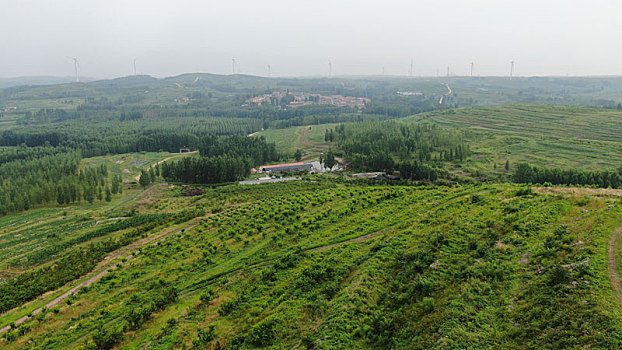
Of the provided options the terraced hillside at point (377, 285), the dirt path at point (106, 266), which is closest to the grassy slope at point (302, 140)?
the dirt path at point (106, 266)

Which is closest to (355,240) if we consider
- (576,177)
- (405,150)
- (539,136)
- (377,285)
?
(377,285)

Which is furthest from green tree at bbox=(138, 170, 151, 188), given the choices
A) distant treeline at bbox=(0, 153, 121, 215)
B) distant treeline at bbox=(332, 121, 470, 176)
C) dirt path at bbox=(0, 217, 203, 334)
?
distant treeline at bbox=(332, 121, 470, 176)

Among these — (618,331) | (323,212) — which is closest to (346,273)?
(618,331)

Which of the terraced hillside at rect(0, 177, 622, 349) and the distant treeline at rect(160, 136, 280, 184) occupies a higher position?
the terraced hillside at rect(0, 177, 622, 349)

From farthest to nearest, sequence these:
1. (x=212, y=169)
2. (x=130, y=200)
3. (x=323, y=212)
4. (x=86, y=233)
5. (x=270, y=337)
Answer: (x=212, y=169), (x=130, y=200), (x=86, y=233), (x=323, y=212), (x=270, y=337)

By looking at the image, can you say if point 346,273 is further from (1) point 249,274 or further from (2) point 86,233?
(2) point 86,233

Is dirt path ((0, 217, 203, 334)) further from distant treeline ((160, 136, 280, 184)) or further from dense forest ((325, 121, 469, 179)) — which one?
dense forest ((325, 121, 469, 179))

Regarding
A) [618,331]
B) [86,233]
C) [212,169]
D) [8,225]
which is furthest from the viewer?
[212,169]
